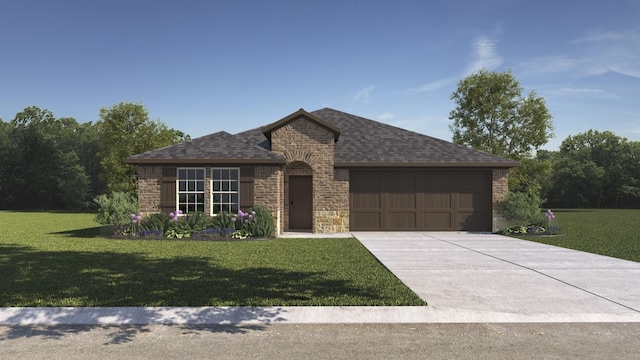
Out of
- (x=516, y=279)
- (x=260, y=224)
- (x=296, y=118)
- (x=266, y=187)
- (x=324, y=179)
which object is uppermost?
(x=296, y=118)

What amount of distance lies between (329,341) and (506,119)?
3757 centimetres

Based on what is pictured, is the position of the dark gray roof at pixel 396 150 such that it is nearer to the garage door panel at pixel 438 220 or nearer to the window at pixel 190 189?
the garage door panel at pixel 438 220

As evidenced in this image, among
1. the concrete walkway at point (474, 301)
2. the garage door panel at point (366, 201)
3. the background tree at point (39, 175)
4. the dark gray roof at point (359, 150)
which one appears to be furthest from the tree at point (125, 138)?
the concrete walkway at point (474, 301)

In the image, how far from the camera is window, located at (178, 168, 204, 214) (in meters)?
16.7

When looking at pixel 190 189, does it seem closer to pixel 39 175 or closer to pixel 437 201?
pixel 437 201

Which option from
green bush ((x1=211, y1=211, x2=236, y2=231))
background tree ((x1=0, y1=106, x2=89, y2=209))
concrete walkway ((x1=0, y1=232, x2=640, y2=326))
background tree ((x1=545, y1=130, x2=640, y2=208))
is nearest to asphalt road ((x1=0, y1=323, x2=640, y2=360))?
concrete walkway ((x1=0, y1=232, x2=640, y2=326))

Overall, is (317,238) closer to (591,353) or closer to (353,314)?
(353,314)

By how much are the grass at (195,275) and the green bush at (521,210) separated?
7926 millimetres

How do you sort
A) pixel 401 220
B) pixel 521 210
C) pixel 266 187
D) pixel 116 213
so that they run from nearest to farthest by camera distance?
pixel 116 213
pixel 266 187
pixel 521 210
pixel 401 220

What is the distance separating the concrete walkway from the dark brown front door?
833 centimetres

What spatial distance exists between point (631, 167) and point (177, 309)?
66631 millimetres

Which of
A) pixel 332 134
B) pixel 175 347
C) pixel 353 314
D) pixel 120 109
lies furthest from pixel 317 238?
pixel 120 109

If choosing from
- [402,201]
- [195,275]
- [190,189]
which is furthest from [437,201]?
[195,275]

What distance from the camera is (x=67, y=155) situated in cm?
5306
